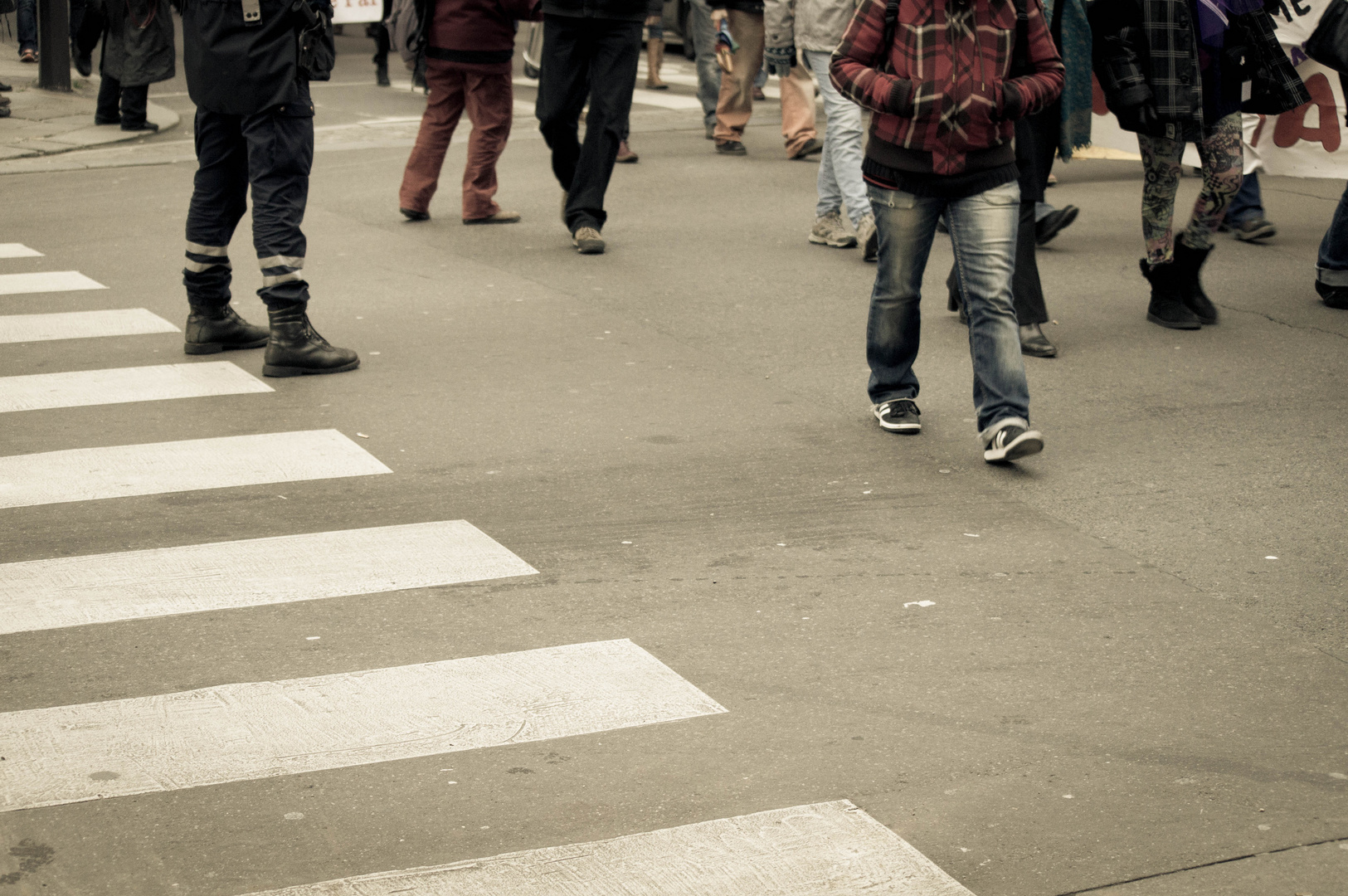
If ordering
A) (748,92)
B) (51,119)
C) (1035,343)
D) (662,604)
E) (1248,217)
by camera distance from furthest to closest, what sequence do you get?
1. (51,119)
2. (748,92)
3. (1248,217)
4. (1035,343)
5. (662,604)

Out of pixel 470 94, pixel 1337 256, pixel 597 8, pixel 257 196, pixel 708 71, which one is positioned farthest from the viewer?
pixel 708 71

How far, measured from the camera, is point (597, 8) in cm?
909

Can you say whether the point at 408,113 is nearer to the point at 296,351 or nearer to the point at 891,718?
the point at 296,351

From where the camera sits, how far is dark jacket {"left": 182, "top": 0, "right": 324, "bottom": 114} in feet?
20.8

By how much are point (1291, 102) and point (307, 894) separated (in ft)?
19.8

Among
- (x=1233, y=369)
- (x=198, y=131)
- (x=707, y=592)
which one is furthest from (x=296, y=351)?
(x=1233, y=369)

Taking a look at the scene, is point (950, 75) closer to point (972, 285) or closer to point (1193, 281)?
point (972, 285)

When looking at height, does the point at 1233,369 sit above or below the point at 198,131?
below

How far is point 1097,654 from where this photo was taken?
4016 mm

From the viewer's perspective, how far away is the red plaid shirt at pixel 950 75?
17.8 ft

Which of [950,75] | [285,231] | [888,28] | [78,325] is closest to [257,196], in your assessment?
[285,231]

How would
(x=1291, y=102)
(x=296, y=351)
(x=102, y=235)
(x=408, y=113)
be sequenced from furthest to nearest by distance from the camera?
(x=408, y=113) < (x=102, y=235) < (x=1291, y=102) < (x=296, y=351)

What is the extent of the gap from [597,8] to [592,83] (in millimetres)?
452

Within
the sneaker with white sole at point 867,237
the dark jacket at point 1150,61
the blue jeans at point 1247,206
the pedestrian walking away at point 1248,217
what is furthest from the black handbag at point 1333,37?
the sneaker with white sole at point 867,237
